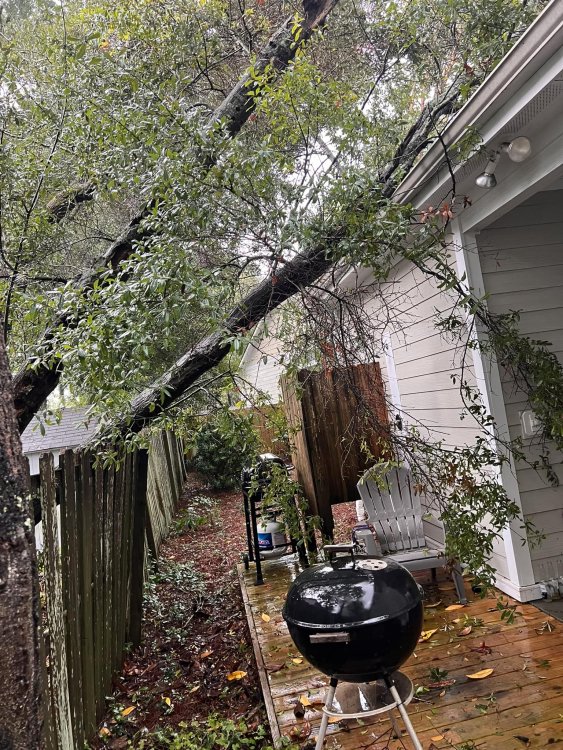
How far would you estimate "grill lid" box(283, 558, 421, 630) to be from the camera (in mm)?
1927

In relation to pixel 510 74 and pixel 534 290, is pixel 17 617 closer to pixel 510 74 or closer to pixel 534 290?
pixel 510 74

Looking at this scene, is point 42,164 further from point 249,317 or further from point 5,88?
point 249,317

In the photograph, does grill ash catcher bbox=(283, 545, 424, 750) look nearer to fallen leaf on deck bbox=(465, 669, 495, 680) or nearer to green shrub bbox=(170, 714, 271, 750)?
green shrub bbox=(170, 714, 271, 750)

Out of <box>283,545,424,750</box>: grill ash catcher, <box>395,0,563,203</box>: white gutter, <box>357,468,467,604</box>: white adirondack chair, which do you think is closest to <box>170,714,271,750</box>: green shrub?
<box>283,545,424,750</box>: grill ash catcher

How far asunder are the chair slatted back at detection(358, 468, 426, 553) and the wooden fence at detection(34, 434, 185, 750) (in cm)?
190

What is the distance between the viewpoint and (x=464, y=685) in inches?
111

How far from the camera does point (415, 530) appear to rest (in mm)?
4426

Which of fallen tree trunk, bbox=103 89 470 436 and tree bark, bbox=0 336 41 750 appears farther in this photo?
fallen tree trunk, bbox=103 89 470 436

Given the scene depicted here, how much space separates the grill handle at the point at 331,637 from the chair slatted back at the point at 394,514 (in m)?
2.40

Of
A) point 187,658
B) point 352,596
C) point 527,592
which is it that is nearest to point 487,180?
point 352,596

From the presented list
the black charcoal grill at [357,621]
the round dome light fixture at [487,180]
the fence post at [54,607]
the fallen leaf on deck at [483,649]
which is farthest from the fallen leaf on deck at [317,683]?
the round dome light fixture at [487,180]

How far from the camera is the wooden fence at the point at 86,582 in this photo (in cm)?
236

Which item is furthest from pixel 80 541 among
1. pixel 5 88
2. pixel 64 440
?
pixel 64 440

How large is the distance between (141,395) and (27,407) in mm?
722
